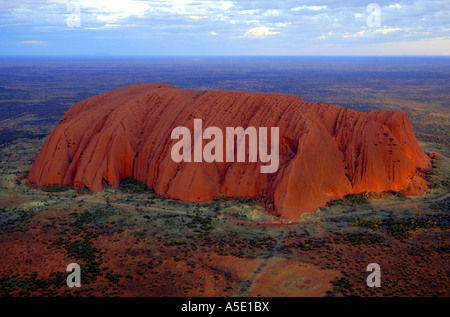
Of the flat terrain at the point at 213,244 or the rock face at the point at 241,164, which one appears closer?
the flat terrain at the point at 213,244

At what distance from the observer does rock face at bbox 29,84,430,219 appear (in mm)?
34000

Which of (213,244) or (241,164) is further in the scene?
(241,164)

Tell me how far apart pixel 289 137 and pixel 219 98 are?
10.1 m

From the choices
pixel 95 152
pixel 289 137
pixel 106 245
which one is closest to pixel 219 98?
pixel 289 137

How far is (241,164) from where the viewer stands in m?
35.9

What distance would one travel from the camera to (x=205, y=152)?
120 feet

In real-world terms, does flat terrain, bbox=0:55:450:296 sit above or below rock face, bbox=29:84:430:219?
below

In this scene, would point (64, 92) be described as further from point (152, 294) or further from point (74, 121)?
point (152, 294)

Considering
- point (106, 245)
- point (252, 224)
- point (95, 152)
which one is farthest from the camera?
point (95, 152)

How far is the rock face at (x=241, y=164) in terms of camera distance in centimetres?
3400

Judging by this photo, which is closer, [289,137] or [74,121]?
[289,137]

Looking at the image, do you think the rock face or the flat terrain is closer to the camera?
the flat terrain

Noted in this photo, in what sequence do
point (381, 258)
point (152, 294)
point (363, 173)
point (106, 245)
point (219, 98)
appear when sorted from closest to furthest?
point (152, 294) → point (381, 258) → point (106, 245) → point (363, 173) → point (219, 98)

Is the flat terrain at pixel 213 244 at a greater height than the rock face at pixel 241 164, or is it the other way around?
the rock face at pixel 241 164
